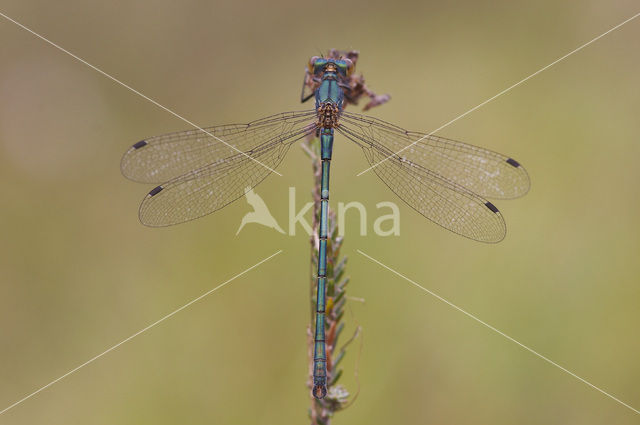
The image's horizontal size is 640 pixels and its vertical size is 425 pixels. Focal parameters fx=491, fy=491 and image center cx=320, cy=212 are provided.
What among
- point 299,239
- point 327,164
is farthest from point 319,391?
point 299,239

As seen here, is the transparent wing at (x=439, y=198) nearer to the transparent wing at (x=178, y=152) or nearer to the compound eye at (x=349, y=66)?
the compound eye at (x=349, y=66)

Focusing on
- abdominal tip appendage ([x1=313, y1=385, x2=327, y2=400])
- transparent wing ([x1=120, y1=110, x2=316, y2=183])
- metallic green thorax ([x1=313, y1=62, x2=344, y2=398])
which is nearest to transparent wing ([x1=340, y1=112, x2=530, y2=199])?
metallic green thorax ([x1=313, y1=62, x2=344, y2=398])

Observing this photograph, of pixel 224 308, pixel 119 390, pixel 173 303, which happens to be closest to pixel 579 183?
pixel 224 308

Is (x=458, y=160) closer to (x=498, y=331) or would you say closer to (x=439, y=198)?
(x=439, y=198)

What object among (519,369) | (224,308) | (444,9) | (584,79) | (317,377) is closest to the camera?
(317,377)

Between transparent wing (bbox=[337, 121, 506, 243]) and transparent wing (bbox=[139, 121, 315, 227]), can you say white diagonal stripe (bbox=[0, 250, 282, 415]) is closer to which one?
transparent wing (bbox=[139, 121, 315, 227])

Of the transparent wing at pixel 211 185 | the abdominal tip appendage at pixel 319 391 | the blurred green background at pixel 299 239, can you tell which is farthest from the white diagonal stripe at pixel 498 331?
the abdominal tip appendage at pixel 319 391

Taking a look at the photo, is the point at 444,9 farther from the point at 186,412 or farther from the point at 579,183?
the point at 186,412
